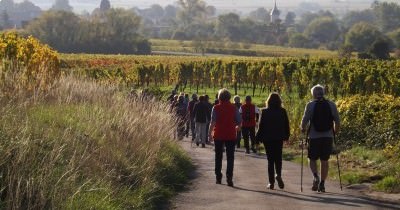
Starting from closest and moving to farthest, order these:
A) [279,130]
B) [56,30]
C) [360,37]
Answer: [279,130]
[56,30]
[360,37]

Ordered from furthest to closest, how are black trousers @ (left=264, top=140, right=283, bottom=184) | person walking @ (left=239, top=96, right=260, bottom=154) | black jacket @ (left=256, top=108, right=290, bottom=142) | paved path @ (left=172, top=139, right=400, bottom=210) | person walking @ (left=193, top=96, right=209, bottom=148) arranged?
1. person walking @ (left=193, top=96, right=209, bottom=148)
2. person walking @ (left=239, top=96, right=260, bottom=154)
3. black trousers @ (left=264, top=140, right=283, bottom=184)
4. black jacket @ (left=256, top=108, right=290, bottom=142)
5. paved path @ (left=172, top=139, right=400, bottom=210)

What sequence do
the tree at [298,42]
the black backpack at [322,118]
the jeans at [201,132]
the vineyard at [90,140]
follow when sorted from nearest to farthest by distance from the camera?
the vineyard at [90,140], the black backpack at [322,118], the jeans at [201,132], the tree at [298,42]

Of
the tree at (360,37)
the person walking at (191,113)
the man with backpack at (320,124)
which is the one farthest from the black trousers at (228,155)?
the tree at (360,37)

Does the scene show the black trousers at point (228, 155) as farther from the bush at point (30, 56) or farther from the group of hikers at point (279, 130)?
the bush at point (30, 56)

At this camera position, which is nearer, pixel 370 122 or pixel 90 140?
pixel 90 140

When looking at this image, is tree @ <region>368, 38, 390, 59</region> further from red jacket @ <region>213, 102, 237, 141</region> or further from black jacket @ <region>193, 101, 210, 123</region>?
red jacket @ <region>213, 102, 237, 141</region>

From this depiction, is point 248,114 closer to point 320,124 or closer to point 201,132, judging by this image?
point 201,132

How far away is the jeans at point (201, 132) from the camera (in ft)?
72.3

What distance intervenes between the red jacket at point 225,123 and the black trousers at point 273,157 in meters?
0.79

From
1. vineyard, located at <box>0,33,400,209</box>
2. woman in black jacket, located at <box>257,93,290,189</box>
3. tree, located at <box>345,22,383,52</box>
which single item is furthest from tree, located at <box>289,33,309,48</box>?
woman in black jacket, located at <box>257,93,290,189</box>

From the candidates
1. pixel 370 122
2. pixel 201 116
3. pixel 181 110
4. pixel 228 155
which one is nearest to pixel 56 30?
pixel 181 110

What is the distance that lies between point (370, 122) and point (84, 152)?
39.8 feet

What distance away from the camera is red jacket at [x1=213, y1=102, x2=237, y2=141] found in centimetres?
1362

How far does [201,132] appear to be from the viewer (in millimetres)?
22266
